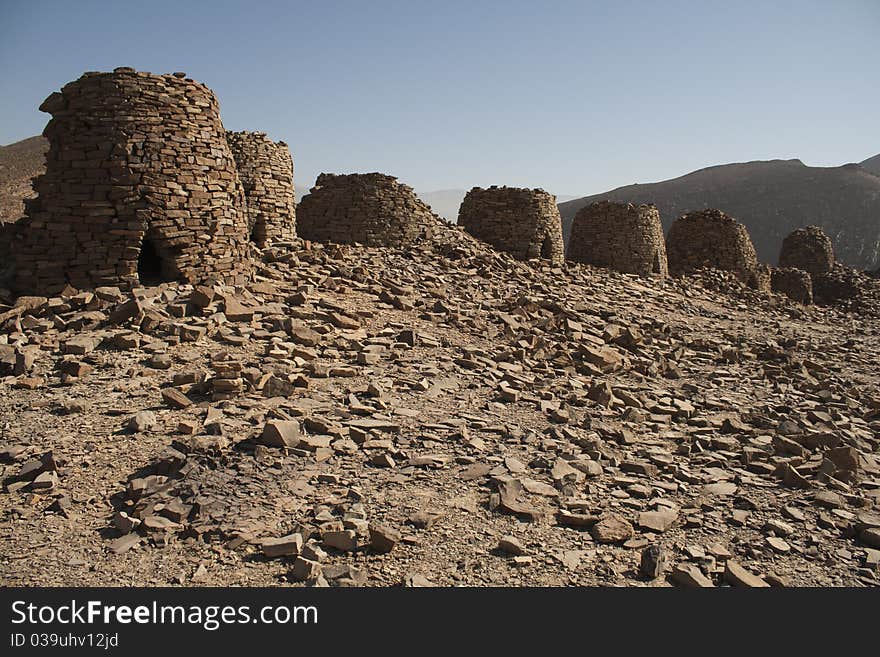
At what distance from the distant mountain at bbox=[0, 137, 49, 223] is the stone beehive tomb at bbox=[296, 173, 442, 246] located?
13.1 m

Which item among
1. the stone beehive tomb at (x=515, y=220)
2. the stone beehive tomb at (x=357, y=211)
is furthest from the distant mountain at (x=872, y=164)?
the stone beehive tomb at (x=357, y=211)

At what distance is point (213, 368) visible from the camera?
19.1 feet

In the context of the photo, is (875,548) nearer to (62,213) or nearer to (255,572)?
(255,572)

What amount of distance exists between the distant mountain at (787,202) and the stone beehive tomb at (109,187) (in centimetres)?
4866

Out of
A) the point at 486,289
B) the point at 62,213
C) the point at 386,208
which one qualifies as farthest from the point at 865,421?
the point at 62,213

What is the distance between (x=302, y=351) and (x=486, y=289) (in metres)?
5.04

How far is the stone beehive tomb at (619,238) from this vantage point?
15.5 metres

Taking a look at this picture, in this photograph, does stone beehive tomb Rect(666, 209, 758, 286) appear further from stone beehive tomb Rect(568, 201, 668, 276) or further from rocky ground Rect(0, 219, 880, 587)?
rocky ground Rect(0, 219, 880, 587)

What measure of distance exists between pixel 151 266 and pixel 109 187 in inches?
44.2

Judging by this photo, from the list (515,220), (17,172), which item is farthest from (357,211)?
(17,172)

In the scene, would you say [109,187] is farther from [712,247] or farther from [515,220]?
[712,247]

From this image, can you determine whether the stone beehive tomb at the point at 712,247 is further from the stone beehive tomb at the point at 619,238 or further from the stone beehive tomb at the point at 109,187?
the stone beehive tomb at the point at 109,187

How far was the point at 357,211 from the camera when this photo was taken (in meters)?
11.7

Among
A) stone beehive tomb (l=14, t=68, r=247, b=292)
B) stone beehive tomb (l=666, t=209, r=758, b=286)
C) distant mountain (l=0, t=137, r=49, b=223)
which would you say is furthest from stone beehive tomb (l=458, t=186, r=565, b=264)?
distant mountain (l=0, t=137, r=49, b=223)
